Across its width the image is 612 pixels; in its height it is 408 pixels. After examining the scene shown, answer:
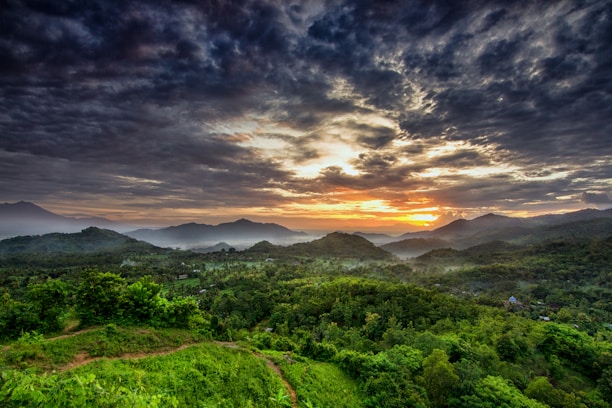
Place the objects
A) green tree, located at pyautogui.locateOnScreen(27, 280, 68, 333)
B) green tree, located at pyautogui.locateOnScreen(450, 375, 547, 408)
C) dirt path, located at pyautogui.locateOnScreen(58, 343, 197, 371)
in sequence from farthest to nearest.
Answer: green tree, located at pyautogui.locateOnScreen(450, 375, 547, 408) → green tree, located at pyautogui.locateOnScreen(27, 280, 68, 333) → dirt path, located at pyautogui.locateOnScreen(58, 343, 197, 371)

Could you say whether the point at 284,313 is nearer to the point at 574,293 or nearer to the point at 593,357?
the point at 593,357

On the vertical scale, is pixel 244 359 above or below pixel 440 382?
above

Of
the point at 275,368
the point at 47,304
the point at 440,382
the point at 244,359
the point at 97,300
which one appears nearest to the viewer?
the point at 47,304

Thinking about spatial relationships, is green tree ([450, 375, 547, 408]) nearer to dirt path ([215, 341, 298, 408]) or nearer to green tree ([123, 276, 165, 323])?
dirt path ([215, 341, 298, 408])

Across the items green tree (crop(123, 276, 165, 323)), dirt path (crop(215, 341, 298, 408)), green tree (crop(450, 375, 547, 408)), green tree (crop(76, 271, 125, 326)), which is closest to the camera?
green tree (crop(76, 271, 125, 326))

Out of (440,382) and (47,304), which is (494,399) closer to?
(440,382)

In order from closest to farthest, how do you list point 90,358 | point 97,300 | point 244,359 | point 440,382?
point 90,358 < point 97,300 < point 244,359 < point 440,382

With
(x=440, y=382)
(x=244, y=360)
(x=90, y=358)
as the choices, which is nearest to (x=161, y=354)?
(x=90, y=358)

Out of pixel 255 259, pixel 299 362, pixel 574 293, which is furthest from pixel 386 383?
pixel 255 259

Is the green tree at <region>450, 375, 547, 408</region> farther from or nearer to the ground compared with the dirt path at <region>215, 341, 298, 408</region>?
nearer to the ground

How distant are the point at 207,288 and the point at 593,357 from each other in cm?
9161

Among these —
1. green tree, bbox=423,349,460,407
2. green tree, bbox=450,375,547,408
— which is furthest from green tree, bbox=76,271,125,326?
green tree, bbox=450,375,547,408

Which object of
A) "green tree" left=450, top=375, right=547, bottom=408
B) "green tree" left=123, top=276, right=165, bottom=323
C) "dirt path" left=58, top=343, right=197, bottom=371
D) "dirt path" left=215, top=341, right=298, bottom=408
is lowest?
"green tree" left=450, top=375, right=547, bottom=408

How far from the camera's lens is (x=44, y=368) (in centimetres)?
1251
